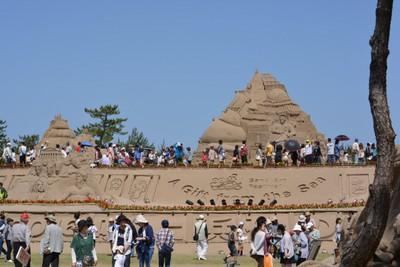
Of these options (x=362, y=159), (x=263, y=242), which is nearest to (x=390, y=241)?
(x=263, y=242)

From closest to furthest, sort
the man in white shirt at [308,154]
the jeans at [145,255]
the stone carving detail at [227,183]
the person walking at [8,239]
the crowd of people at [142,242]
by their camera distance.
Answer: the crowd of people at [142,242]
the jeans at [145,255]
the person walking at [8,239]
the stone carving detail at [227,183]
the man in white shirt at [308,154]

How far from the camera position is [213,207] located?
1319 inches

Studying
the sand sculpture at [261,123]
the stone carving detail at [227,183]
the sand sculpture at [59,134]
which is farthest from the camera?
the sand sculpture at [59,134]

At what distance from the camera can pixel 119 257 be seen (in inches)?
678

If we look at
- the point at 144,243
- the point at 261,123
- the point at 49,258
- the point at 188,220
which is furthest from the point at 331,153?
the point at 49,258

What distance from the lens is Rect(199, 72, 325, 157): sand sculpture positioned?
47.0 m

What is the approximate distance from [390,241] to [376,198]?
1.21 meters

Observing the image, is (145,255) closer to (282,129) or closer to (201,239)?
(201,239)

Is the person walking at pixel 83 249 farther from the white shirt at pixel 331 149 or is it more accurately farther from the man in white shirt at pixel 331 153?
the white shirt at pixel 331 149

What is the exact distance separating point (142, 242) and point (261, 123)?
27620mm

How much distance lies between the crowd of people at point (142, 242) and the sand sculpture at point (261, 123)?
60.9 feet

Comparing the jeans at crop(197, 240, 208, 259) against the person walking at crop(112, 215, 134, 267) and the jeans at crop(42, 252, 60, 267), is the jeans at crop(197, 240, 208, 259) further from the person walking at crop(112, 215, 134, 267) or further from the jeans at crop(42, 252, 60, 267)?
the jeans at crop(42, 252, 60, 267)

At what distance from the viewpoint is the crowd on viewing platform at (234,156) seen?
41.3 meters

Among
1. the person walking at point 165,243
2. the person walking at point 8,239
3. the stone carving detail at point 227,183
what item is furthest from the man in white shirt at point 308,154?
the person walking at point 165,243
